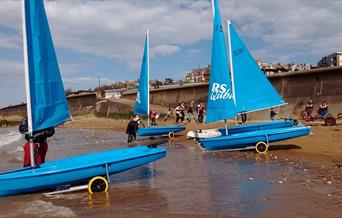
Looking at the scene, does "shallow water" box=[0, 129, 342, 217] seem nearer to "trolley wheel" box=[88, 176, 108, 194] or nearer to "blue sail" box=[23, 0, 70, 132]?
"trolley wheel" box=[88, 176, 108, 194]

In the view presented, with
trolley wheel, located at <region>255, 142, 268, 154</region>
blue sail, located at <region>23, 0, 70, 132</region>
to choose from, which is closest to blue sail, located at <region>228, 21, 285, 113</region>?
trolley wheel, located at <region>255, 142, 268, 154</region>

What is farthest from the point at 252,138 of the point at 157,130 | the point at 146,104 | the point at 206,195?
the point at 146,104

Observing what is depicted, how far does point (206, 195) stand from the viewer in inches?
328

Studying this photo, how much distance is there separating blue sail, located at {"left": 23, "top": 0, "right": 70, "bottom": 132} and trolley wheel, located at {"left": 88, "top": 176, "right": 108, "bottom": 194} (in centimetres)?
163

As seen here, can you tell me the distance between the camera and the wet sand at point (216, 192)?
7223mm

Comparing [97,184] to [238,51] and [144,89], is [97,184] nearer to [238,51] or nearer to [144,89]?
[238,51]

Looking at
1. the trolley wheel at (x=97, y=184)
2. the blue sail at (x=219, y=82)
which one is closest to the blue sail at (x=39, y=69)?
the trolley wheel at (x=97, y=184)

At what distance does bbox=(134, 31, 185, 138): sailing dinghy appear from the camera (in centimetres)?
2173

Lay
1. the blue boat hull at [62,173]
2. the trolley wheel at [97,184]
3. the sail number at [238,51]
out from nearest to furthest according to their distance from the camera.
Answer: the blue boat hull at [62,173] → the trolley wheel at [97,184] → the sail number at [238,51]

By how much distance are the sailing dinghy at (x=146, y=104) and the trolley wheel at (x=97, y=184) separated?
12.6m

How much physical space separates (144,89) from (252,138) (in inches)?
404

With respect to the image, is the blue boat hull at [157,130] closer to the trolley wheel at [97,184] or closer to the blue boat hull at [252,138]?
the blue boat hull at [252,138]

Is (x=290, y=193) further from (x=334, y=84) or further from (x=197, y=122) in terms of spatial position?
(x=197, y=122)

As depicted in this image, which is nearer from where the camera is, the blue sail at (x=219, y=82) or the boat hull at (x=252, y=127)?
the blue sail at (x=219, y=82)
